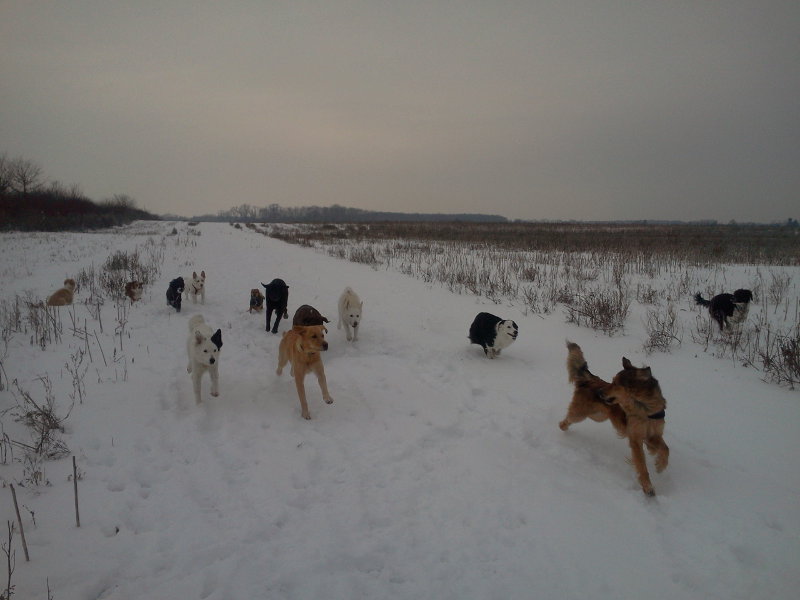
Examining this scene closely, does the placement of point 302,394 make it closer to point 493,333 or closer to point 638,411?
point 493,333

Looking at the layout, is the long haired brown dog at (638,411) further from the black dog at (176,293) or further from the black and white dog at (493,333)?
the black dog at (176,293)

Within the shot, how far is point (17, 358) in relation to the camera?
5.68 meters

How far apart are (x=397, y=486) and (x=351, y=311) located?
4.00 m

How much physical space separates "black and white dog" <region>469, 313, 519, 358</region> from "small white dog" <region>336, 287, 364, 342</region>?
215cm

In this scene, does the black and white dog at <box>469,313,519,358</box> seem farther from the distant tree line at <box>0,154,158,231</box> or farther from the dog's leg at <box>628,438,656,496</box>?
the distant tree line at <box>0,154,158,231</box>

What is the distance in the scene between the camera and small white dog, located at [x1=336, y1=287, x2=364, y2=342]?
23.0 ft

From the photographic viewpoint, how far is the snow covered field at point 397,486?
8.32 feet

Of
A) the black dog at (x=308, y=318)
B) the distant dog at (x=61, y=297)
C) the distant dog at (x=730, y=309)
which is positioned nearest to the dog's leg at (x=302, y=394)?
the black dog at (x=308, y=318)

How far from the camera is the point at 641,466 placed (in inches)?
129

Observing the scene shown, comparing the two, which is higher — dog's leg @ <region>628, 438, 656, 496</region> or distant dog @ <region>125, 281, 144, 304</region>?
distant dog @ <region>125, 281, 144, 304</region>

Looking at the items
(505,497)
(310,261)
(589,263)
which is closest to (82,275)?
(310,261)

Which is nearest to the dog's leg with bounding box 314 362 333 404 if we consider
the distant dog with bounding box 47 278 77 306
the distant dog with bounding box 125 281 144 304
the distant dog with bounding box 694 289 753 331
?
the distant dog with bounding box 694 289 753 331

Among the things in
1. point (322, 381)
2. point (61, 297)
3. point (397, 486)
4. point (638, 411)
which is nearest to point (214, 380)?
point (322, 381)

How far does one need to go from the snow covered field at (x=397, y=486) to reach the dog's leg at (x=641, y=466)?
8 centimetres
